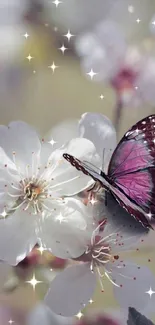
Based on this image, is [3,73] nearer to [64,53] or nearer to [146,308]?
[64,53]

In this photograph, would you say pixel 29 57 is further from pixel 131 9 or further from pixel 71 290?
pixel 71 290

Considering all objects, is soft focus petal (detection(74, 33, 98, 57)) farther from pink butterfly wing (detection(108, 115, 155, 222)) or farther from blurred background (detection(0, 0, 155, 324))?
pink butterfly wing (detection(108, 115, 155, 222))

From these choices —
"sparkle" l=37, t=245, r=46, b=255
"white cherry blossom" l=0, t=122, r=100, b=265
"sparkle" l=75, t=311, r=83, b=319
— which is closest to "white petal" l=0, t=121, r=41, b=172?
"white cherry blossom" l=0, t=122, r=100, b=265

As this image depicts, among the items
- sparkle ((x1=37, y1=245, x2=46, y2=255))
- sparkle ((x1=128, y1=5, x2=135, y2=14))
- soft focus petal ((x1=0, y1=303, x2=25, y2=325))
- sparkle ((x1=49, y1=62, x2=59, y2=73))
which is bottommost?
soft focus petal ((x1=0, y1=303, x2=25, y2=325))

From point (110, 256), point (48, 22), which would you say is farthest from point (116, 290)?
point (48, 22)

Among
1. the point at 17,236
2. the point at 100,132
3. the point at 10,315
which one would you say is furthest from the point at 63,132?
the point at 10,315
